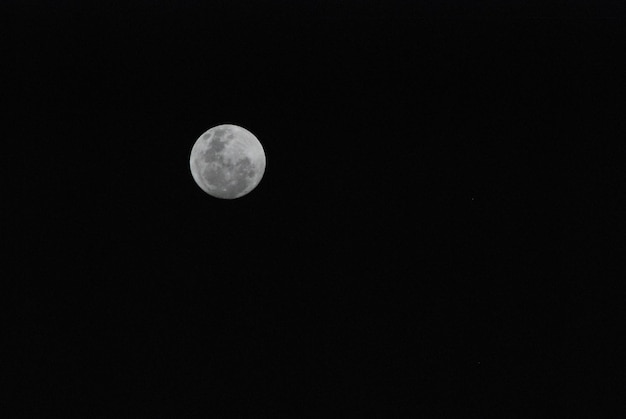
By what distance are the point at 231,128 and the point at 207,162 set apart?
0.32 metres

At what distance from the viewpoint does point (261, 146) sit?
14.1ft

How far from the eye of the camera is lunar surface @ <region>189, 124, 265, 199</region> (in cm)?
416

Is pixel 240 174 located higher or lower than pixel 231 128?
lower

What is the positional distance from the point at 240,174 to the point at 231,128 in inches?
14.5

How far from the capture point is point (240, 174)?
4.18 meters

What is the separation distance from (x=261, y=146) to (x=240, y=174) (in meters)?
0.29

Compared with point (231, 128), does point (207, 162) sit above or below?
below

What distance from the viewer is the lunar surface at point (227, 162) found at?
4.16m

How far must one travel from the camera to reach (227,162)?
416 cm

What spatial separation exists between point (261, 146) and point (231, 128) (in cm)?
26
